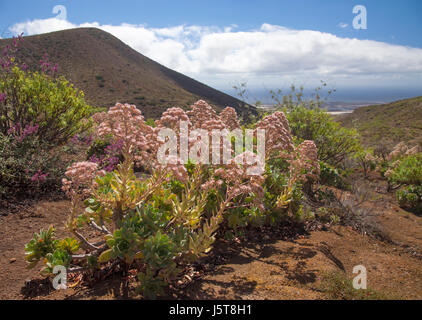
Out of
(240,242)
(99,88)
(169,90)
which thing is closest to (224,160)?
(240,242)

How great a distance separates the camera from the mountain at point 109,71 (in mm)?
40062

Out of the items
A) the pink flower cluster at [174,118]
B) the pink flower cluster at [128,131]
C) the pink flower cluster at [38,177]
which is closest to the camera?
the pink flower cluster at [128,131]

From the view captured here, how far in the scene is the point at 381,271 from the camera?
11.4ft

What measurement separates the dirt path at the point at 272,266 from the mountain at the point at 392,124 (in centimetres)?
1526

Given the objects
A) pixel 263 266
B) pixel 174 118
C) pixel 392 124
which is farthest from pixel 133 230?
pixel 392 124

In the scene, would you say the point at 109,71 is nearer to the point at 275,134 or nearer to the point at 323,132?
the point at 323,132

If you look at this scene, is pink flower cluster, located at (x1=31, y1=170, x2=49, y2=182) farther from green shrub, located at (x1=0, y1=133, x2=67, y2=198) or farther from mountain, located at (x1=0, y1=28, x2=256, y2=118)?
mountain, located at (x1=0, y1=28, x2=256, y2=118)

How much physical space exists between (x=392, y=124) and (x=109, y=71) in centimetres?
4402

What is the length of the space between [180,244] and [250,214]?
1.41 m

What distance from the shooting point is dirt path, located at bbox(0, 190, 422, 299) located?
265 cm

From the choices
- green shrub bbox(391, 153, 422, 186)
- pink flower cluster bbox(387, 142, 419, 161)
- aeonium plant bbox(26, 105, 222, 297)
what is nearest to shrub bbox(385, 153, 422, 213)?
green shrub bbox(391, 153, 422, 186)

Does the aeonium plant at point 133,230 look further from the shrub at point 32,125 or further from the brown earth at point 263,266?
the shrub at point 32,125

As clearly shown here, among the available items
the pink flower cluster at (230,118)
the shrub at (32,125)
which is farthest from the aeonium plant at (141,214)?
the shrub at (32,125)

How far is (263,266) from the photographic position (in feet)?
10.5
